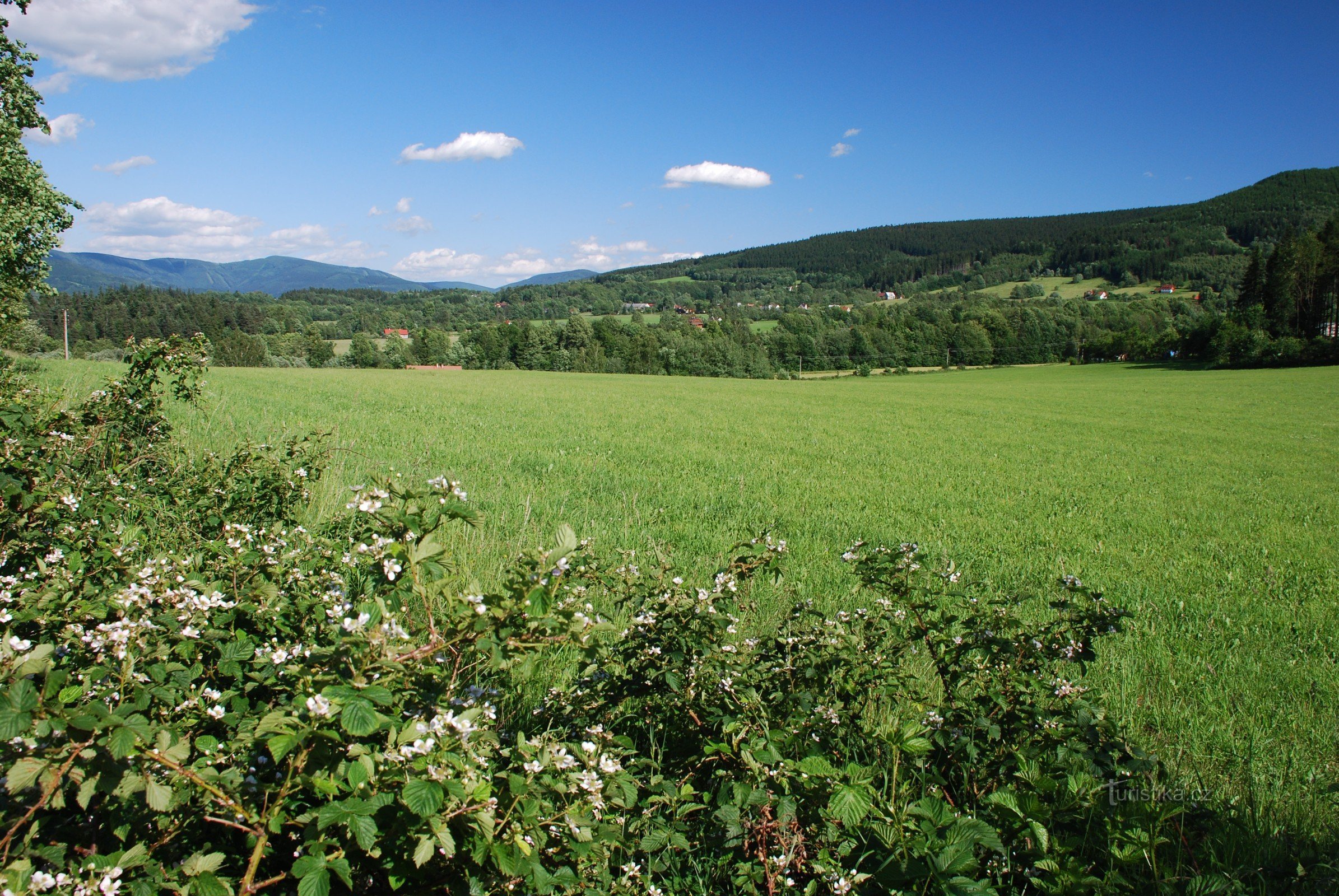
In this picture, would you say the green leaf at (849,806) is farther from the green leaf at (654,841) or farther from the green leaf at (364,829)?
the green leaf at (364,829)

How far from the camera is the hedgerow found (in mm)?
1481

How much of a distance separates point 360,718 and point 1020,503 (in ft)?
38.5

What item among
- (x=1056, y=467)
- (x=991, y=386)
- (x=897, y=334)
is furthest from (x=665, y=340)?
(x=1056, y=467)

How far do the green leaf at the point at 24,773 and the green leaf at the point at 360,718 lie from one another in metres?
0.52

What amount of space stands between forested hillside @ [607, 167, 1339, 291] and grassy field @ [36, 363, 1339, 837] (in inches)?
4902

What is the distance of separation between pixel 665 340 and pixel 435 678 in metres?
86.3

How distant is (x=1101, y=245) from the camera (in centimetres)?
14750

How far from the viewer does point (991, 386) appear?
51250 millimetres

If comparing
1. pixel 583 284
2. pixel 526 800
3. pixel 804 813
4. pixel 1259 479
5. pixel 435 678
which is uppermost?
pixel 583 284

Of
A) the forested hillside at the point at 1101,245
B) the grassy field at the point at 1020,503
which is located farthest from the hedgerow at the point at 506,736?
the forested hillside at the point at 1101,245

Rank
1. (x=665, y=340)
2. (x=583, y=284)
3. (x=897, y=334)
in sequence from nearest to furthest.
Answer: (x=665, y=340)
(x=897, y=334)
(x=583, y=284)

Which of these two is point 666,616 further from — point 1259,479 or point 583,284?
point 583,284

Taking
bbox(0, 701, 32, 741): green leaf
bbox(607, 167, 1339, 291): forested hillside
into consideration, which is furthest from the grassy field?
bbox(607, 167, 1339, 291): forested hillside

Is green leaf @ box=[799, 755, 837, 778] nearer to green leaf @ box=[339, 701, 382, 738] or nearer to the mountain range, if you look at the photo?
green leaf @ box=[339, 701, 382, 738]
